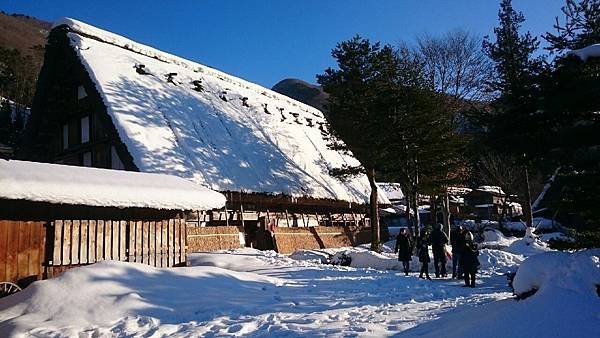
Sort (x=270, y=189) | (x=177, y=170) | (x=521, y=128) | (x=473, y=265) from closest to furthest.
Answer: (x=521, y=128)
(x=473, y=265)
(x=177, y=170)
(x=270, y=189)

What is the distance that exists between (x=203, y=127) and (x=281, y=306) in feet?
43.3

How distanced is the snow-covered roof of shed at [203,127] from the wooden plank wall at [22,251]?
6816mm

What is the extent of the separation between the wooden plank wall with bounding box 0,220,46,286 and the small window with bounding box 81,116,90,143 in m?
11.5

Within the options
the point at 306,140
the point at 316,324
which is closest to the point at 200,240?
the point at 316,324

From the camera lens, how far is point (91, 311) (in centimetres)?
706

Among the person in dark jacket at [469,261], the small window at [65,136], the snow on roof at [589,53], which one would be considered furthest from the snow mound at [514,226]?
the snow on roof at [589,53]

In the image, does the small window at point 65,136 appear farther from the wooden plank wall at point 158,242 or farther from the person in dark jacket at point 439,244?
the person in dark jacket at point 439,244

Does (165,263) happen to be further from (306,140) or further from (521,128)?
(306,140)

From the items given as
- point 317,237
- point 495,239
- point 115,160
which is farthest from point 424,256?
point 495,239

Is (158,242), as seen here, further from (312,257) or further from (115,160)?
(115,160)

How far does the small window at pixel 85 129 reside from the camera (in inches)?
747

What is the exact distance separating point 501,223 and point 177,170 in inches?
1000

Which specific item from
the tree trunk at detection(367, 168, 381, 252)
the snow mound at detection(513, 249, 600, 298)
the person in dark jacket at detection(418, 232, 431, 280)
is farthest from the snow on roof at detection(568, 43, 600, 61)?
the tree trunk at detection(367, 168, 381, 252)

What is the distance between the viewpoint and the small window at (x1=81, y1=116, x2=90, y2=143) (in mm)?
18969
